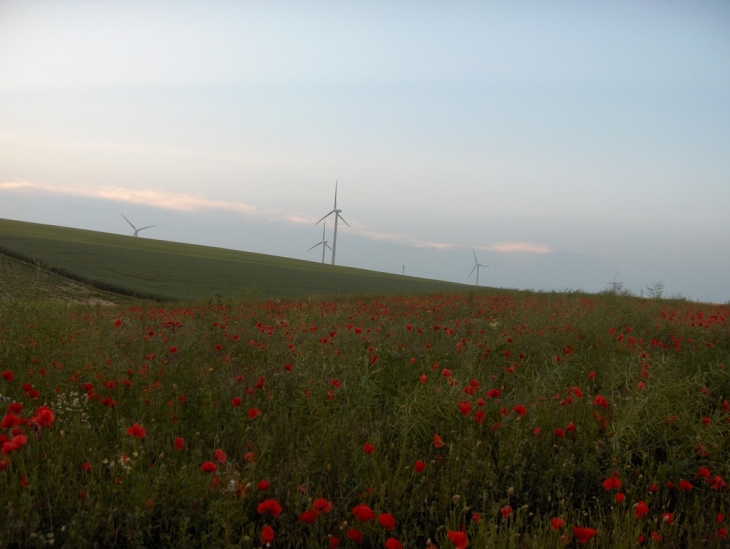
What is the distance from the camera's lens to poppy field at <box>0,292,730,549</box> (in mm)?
2885

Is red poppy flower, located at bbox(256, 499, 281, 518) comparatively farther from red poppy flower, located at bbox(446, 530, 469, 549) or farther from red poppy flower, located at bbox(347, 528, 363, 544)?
red poppy flower, located at bbox(446, 530, 469, 549)

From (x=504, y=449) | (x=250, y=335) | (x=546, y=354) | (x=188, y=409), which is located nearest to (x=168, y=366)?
(x=188, y=409)

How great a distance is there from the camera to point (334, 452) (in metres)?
3.80

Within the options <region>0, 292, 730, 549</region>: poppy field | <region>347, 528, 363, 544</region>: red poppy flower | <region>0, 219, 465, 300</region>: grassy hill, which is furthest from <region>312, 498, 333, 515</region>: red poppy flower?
<region>0, 219, 465, 300</region>: grassy hill

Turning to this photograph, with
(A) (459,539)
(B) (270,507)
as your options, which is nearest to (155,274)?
(B) (270,507)

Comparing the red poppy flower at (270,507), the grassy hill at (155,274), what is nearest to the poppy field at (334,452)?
the red poppy flower at (270,507)

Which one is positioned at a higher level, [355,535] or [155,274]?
[155,274]

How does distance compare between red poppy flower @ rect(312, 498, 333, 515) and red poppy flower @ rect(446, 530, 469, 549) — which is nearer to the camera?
red poppy flower @ rect(446, 530, 469, 549)

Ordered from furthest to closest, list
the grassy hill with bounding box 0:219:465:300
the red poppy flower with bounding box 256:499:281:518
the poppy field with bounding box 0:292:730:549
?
the grassy hill with bounding box 0:219:465:300
the poppy field with bounding box 0:292:730:549
the red poppy flower with bounding box 256:499:281:518

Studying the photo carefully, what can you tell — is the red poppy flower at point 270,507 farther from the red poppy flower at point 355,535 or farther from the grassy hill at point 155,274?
the grassy hill at point 155,274

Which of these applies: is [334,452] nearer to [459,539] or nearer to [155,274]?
[459,539]

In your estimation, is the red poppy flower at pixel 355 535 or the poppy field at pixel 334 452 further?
the poppy field at pixel 334 452

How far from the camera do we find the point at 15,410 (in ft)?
10.9

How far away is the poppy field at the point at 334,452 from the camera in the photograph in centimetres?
288
